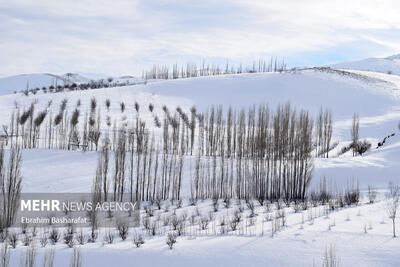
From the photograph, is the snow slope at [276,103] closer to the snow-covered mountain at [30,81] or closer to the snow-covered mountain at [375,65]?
the snow-covered mountain at [30,81]

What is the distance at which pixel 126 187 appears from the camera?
66.2 ft

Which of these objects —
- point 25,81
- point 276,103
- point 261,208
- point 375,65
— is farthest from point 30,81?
point 375,65

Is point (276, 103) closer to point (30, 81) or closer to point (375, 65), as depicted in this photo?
point (30, 81)

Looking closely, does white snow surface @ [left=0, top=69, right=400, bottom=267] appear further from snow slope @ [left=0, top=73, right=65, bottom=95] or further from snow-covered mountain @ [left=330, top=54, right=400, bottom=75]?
snow-covered mountain @ [left=330, top=54, right=400, bottom=75]

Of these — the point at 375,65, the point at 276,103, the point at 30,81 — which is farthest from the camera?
the point at 375,65

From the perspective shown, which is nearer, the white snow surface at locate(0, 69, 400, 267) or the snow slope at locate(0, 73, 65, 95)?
the white snow surface at locate(0, 69, 400, 267)

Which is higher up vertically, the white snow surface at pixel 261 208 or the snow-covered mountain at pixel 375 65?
the snow-covered mountain at pixel 375 65

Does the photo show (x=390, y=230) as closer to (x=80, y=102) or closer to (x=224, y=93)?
(x=80, y=102)

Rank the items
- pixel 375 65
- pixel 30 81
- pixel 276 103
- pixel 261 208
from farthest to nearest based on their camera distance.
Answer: pixel 375 65
pixel 30 81
pixel 276 103
pixel 261 208

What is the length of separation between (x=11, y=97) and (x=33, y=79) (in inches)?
3630

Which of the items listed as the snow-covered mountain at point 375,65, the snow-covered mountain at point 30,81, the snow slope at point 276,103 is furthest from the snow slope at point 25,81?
the snow-covered mountain at point 375,65

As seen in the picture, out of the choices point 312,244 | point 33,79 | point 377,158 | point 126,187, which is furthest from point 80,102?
point 33,79

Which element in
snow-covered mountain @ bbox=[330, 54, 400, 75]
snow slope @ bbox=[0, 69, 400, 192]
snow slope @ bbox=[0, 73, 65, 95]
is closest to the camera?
snow slope @ bbox=[0, 69, 400, 192]

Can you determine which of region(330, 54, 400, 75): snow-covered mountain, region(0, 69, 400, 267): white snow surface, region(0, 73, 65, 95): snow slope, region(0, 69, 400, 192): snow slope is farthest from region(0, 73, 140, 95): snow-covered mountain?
region(330, 54, 400, 75): snow-covered mountain
